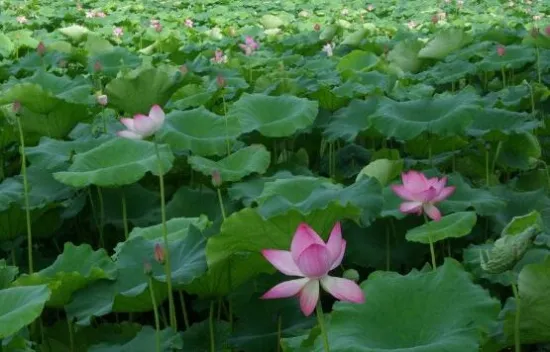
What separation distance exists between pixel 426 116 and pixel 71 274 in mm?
949

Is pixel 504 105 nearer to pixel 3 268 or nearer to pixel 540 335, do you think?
pixel 540 335

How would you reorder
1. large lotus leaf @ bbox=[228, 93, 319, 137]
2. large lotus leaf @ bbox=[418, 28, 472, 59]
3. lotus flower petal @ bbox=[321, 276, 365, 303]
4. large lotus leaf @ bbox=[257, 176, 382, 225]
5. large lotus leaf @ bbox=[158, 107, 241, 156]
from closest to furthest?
lotus flower petal @ bbox=[321, 276, 365, 303], large lotus leaf @ bbox=[257, 176, 382, 225], large lotus leaf @ bbox=[158, 107, 241, 156], large lotus leaf @ bbox=[228, 93, 319, 137], large lotus leaf @ bbox=[418, 28, 472, 59]

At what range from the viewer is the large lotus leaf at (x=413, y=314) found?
3.34 feet

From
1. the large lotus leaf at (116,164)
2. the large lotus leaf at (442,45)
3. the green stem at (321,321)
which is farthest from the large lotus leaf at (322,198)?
the large lotus leaf at (442,45)

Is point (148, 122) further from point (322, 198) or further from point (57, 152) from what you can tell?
point (57, 152)

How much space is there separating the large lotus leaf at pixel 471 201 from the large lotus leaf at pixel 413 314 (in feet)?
1.67

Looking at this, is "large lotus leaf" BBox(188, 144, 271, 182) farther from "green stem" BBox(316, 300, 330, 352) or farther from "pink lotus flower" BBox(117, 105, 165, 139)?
"green stem" BBox(316, 300, 330, 352)

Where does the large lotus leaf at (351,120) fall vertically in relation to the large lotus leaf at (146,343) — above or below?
below

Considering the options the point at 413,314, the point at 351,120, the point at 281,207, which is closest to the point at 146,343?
the point at 281,207

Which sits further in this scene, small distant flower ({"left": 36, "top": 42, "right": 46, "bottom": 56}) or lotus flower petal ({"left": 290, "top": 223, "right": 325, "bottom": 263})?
small distant flower ({"left": 36, "top": 42, "right": 46, "bottom": 56})

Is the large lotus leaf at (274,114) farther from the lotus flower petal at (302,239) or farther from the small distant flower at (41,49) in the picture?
the small distant flower at (41,49)

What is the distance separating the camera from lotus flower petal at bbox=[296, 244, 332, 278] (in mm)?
848

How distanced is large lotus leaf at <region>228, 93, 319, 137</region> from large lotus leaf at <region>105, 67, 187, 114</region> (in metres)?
0.35

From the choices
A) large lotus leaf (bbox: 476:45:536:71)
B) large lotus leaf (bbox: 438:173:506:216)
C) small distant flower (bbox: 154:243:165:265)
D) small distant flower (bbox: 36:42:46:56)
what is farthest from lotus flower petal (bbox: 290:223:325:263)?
small distant flower (bbox: 36:42:46:56)
